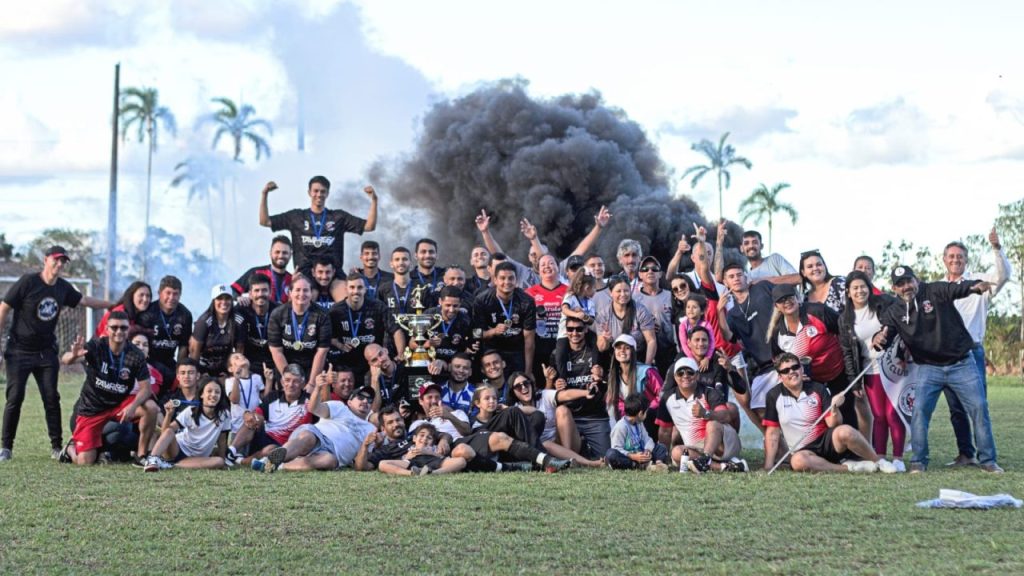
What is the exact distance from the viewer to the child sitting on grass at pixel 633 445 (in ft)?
35.1

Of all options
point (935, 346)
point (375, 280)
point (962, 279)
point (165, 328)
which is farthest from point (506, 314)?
point (962, 279)

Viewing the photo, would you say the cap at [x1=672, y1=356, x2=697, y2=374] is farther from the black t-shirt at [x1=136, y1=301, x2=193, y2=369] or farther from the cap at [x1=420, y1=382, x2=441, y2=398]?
the black t-shirt at [x1=136, y1=301, x2=193, y2=369]

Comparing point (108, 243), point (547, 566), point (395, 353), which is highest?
point (108, 243)

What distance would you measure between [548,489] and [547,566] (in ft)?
9.53

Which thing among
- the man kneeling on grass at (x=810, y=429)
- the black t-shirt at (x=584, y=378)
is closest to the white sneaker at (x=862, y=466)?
the man kneeling on grass at (x=810, y=429)

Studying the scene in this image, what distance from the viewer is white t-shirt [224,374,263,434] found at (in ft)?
36.9

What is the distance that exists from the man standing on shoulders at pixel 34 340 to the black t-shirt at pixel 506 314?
3122 millimetres

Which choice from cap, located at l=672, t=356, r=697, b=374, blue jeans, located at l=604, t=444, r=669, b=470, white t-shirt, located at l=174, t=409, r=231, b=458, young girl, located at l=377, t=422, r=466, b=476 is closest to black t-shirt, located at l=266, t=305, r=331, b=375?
white t-shirt, located at l=174, t=409, r=231, b=458

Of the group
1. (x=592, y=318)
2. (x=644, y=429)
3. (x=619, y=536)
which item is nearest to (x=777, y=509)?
(x=619, y=536)

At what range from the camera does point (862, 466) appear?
1022cm

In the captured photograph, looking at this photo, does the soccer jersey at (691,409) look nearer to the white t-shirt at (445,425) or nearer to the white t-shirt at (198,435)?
the white t-shirt at (445,425)

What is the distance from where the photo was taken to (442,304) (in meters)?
11.8

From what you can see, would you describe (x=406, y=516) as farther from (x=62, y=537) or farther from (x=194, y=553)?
(x=62, y=537)

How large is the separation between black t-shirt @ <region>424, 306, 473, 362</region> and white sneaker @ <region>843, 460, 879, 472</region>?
3960 millimetres
